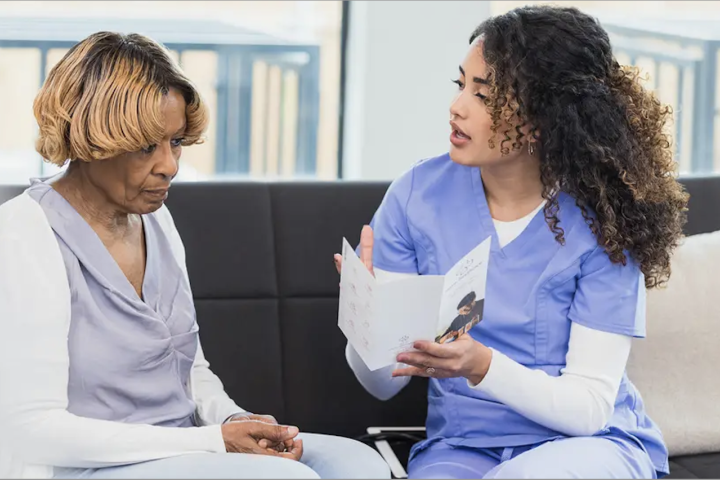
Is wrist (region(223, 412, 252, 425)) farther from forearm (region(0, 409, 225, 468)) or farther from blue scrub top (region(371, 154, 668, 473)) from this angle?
blue scrub top (region(371, 154, 668, 473))

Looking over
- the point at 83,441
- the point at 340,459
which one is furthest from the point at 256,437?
the point at 83,441

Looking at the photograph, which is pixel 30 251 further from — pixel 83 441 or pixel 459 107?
pixel 459 107

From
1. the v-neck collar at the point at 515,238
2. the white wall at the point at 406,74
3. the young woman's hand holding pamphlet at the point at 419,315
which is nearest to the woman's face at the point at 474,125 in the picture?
the v-neck collar at the point at 515,238

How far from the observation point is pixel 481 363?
1.58 metres

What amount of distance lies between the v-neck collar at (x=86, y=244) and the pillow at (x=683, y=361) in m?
1.12

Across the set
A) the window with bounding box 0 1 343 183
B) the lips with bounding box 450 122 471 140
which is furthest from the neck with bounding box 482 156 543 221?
the window with bounding box 0 1 343 183

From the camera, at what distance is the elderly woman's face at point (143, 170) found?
4.80 ft

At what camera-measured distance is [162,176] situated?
150 centimetres

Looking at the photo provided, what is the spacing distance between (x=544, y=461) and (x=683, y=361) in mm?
696

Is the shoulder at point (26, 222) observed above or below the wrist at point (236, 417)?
above

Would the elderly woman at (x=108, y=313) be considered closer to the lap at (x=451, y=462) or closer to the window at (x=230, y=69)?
the lap at (x=451, y=462)

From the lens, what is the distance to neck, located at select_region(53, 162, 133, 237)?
1.49 meters

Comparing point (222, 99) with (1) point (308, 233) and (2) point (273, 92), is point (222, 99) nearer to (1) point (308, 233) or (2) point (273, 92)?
(2) point (273, 92)

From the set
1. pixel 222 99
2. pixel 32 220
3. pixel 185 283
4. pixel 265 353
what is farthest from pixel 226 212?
pixel 222 99
